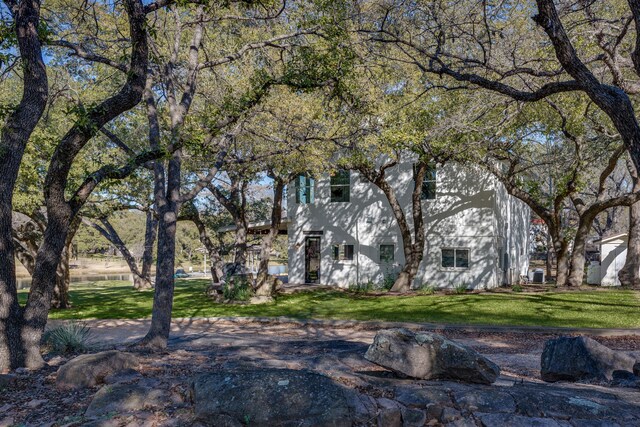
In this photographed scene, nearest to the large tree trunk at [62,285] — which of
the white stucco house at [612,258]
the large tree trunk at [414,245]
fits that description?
the large tree trunk at [414,245]

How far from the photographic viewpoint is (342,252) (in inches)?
945

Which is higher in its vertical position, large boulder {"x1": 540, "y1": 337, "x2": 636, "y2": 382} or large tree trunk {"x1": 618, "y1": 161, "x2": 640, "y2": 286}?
large tree trunk {"x1": 618, "y1": 161, "x2": 640, "y2": 286}

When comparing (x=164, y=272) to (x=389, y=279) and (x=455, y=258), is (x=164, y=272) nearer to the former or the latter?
(x=389, y=279)

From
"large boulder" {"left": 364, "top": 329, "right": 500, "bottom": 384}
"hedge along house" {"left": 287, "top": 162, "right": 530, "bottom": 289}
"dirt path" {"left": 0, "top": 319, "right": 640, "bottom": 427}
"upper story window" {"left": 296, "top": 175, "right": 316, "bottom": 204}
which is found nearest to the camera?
"dirt path" {"left": 0, "top": 319, "right": 640, "bottom": 427}

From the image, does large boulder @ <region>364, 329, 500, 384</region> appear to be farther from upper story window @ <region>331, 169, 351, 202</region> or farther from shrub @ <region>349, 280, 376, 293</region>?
upper story window @ <region>331, 169, 351, 202</region>

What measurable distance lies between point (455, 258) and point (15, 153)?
1866 cm

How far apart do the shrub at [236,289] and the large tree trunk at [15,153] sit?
1200 cm

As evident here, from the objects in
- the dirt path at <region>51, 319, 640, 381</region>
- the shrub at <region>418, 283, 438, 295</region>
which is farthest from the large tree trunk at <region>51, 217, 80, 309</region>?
the shrub at <region>418, 283, 438, 295</region>

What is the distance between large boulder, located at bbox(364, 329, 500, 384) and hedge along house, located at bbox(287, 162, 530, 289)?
15533 millimetres

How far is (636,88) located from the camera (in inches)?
352

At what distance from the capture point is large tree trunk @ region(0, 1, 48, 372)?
6.42 m

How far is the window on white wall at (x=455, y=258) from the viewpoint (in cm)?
2212

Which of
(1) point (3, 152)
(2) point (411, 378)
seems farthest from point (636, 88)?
(1) point (3, 152)

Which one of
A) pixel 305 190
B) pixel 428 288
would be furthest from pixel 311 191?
pixel 428 288
